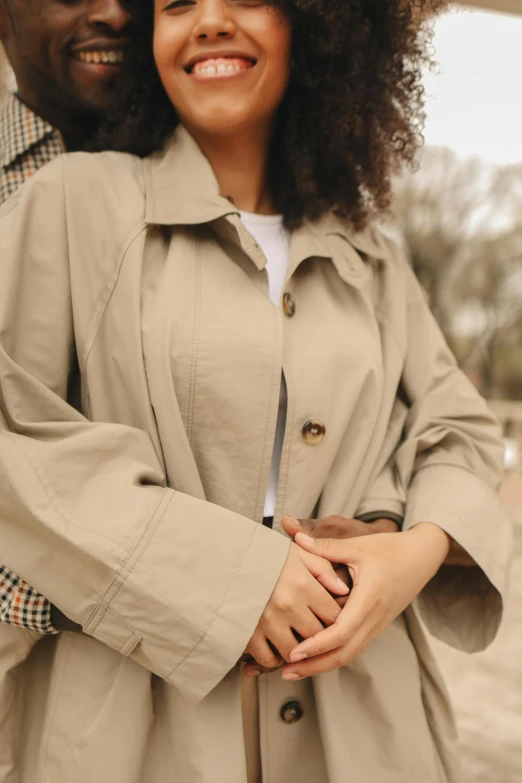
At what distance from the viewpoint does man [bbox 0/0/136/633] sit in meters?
1.05

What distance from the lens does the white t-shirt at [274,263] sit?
3.27 feet

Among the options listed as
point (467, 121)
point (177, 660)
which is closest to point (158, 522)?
point (177, 660)

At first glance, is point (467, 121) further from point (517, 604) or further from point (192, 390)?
point (192, 390)

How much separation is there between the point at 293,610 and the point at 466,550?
1.07 feet

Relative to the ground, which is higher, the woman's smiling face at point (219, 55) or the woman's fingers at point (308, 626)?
the woman's smiling face at point (219, 55)

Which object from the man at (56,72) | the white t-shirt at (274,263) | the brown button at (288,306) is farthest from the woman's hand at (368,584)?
the man at (56,72)

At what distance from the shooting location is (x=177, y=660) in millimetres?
791

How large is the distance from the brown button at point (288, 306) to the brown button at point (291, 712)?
53cm

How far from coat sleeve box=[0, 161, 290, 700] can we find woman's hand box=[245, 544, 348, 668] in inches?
0.8

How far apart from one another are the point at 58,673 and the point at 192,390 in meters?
0.39

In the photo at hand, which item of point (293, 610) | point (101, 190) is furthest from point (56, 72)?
point (293, 610)

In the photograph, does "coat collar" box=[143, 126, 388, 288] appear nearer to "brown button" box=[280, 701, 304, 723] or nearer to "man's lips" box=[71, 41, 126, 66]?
"man's lips" box=[71, 41, 126, 66]

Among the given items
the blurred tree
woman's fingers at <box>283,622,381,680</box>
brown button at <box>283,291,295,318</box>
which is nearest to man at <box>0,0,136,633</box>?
brown button at <box>283,291,295,318</box>

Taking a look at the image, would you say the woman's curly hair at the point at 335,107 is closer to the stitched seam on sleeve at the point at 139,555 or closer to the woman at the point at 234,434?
the woman at the point at 234,434
